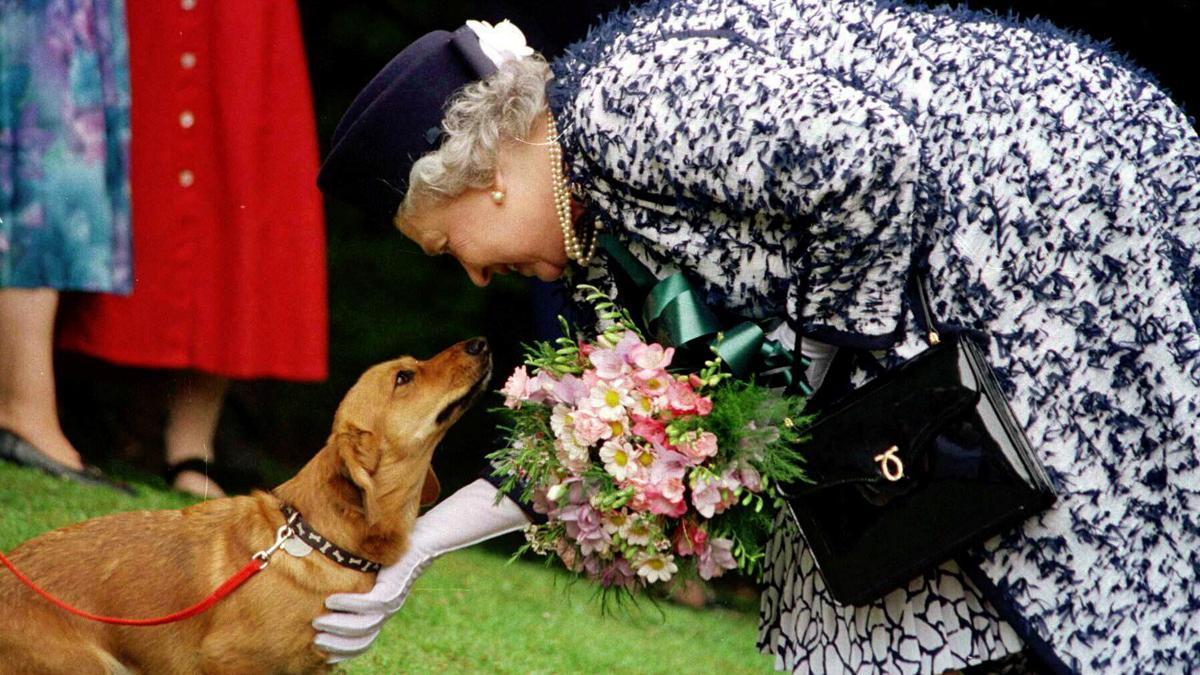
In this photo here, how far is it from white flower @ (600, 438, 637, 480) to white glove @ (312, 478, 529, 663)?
0.62 metres

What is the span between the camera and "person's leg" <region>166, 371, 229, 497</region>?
316 cm

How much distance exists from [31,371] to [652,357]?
5.94 ft

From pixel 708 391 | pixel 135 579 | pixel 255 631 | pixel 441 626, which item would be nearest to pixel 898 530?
pixel 708 391

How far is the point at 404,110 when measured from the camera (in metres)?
1.96

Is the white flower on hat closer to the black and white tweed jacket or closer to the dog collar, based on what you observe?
the black and white tweed jacket

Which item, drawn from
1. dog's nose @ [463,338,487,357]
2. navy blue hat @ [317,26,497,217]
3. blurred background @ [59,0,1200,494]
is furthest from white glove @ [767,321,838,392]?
blurred background @ [59,0,1200,494]

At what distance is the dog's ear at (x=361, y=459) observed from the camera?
2502mm

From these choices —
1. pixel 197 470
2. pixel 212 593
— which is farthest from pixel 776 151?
pixel 197 470

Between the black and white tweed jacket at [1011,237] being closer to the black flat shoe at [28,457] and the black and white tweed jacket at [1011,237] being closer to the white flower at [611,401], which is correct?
the white flower at [611,401]

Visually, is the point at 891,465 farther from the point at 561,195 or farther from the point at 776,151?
the point at 561,195

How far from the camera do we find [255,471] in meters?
3.33

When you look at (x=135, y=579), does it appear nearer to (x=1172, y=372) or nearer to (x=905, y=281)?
(x=905, y=281)

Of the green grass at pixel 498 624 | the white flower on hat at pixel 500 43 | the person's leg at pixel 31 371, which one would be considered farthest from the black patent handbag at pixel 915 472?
the person's leg at pixel 31 371

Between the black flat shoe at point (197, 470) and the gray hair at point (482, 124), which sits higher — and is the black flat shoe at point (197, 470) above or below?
below
